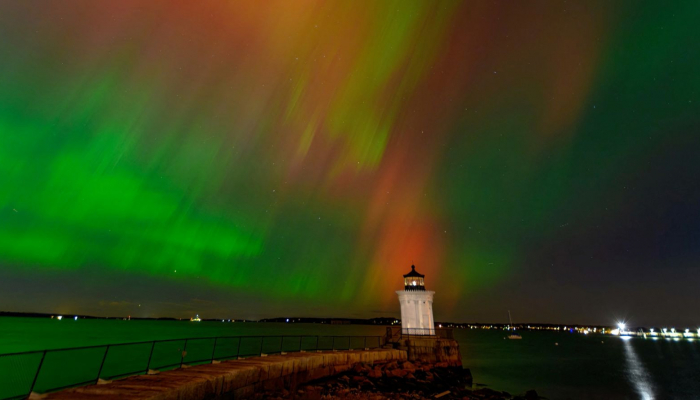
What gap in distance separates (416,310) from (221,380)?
23255 millimetres

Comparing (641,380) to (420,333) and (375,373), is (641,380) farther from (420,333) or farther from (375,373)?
(375,373)

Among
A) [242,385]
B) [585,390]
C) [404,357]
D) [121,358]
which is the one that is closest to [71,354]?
[121,358]

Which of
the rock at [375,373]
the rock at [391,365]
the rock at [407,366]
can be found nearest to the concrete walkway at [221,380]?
the rock at [375,373]

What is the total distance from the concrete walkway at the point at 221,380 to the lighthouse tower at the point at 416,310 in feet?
35.4

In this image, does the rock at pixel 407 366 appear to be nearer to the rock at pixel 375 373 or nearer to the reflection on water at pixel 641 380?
the rock at pixel 375 373

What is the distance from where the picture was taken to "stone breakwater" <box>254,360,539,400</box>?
61.3 feet

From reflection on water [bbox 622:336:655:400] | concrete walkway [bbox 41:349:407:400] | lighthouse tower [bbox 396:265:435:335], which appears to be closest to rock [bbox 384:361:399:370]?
concrete walkway [bbox 41:349:407:400]

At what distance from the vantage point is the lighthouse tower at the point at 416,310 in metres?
33.6

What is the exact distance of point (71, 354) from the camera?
64250 millimetres

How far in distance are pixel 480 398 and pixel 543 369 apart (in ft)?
151

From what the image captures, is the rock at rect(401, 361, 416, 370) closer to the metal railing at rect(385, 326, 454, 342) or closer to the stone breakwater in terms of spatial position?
the stone breakwater

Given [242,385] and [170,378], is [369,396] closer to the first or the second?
[242,385]

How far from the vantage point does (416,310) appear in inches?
1353

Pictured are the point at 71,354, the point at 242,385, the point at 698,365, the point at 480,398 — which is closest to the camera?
the point at 242,385
